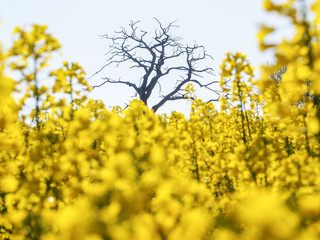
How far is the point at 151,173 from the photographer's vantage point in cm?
179

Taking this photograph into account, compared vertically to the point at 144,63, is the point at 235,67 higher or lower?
lower

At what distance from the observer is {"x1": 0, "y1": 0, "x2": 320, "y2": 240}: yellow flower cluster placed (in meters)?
1.24

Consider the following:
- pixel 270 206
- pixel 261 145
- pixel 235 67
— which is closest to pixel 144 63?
pixel 235 67

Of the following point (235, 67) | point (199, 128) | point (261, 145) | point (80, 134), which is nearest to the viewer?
point (80, 134)

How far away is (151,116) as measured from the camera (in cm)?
304

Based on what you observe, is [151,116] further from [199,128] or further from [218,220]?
[218,220]

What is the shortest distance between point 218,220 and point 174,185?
76cm

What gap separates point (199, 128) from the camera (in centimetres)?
367

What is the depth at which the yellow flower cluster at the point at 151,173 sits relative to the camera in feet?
4.08

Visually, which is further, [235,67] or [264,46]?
[235,67]

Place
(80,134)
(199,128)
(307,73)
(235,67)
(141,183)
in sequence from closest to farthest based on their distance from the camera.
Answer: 1. (141,183)
2. (307,73)
3. (80,134)
4. (199,128)
5. (235,67)

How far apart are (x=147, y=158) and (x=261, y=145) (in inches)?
47.8

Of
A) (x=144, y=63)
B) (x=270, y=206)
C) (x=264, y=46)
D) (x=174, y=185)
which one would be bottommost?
(x=270, y=206)

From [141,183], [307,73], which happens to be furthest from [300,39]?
[141,183]
